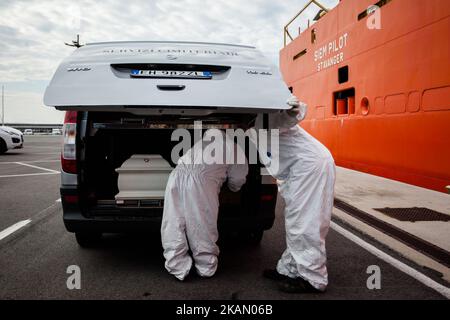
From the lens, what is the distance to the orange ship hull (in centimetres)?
666

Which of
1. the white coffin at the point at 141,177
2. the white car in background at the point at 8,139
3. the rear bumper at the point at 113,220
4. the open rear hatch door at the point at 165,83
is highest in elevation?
the white car in background at the point at 8,139

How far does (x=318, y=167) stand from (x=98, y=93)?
1691mm

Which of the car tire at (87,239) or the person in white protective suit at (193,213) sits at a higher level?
the person in white protective suit at (193,213)

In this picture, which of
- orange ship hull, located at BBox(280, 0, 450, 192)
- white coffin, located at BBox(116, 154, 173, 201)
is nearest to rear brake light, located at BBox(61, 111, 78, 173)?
white coffin, located at BBox(116, 154, 173, 201)

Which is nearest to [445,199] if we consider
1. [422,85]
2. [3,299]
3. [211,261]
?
[422,85]

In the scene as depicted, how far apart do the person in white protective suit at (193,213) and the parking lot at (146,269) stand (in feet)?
0.53

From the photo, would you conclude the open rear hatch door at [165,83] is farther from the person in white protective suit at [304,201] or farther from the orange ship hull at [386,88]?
the orange ship hull at [386,88]

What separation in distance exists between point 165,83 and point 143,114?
1.72 feet

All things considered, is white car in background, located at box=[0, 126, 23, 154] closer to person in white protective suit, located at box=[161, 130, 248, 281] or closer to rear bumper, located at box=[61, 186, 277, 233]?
rear bumper, located at box=[61, 186, 277, 233]

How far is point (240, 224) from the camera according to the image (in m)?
3.57

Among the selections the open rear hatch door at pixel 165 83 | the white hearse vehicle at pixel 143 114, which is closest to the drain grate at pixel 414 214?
the white hearse vehicle at pixel 143 114

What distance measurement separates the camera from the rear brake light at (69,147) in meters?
3.51
